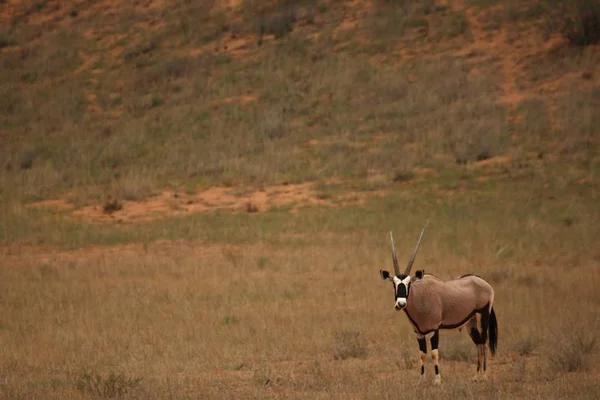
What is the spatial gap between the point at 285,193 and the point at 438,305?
1486 cm

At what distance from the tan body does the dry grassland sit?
59 centimetres

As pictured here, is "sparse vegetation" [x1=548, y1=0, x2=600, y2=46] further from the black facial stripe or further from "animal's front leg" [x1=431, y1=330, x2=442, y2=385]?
the black facial stripe

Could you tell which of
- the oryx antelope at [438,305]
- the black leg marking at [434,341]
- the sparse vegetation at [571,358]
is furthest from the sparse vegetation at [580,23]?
the black leg marking at [434,341]

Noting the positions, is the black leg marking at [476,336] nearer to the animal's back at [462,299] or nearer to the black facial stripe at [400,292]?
the animal's back at [462,299]

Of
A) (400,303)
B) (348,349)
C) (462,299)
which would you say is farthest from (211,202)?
(400,303)

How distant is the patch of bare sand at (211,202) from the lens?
22031 mm

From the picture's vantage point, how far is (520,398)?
816 centimetres

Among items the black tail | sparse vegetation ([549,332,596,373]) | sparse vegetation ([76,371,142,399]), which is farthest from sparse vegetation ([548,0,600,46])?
sparse vegetation ([76,371,142,399])

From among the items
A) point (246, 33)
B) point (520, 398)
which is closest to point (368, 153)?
point (246, 33)

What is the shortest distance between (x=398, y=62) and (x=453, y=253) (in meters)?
15.7

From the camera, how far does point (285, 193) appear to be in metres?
23.3

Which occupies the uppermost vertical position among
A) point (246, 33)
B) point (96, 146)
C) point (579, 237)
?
point (246, 33)

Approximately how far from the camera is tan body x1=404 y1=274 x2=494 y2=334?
855 cm

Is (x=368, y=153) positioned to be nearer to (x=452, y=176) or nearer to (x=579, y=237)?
(x=452, y=176)
